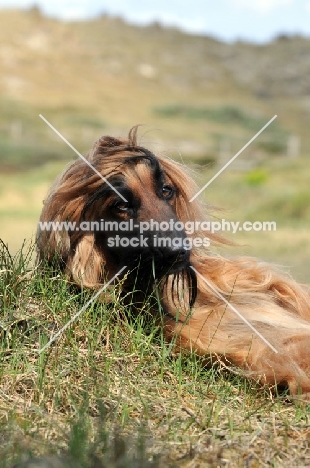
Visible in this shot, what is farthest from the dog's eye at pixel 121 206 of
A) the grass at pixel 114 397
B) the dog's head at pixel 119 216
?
the grass at pixel 114 397

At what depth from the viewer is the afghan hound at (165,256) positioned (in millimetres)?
3732

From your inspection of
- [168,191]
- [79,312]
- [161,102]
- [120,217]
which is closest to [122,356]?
[79,312]

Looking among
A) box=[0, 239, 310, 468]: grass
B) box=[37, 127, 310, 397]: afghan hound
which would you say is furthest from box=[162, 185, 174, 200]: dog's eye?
box=[0, 239, 310, 468]: grass

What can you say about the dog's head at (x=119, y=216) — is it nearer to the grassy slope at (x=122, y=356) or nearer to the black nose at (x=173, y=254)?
the black nose at (x=173, y=254)

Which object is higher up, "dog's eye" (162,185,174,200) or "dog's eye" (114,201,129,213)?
"dog's eye" (162,185,174,200)

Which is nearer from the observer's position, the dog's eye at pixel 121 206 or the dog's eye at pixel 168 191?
the dog's eye at pixel 121 206

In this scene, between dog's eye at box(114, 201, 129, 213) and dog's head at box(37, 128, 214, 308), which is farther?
dog's eye at box(114, 201, 129, 213)

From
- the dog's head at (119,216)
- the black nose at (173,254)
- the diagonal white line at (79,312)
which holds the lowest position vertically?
the diagonal white line at (79,312)

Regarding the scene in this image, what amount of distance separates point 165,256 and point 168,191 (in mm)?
477

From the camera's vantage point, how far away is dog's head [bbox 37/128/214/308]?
368cm

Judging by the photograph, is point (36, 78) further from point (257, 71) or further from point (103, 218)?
point (103, 218)

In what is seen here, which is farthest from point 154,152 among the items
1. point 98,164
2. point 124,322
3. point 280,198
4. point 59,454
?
point 280,198

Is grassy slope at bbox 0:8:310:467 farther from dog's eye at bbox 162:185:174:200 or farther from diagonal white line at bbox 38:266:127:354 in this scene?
dog's eye at bbox 162:185:174:200

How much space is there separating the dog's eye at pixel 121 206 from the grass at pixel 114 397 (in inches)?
17.7
